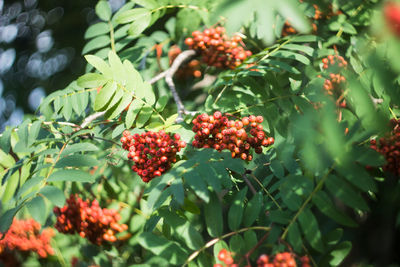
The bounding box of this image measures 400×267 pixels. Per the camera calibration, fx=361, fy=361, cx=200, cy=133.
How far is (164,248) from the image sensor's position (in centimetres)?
121

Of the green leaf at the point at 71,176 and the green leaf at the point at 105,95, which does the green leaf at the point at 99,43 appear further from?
the green leaf at the point at 71,176

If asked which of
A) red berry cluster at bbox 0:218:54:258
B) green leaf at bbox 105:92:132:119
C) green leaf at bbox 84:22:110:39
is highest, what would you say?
green leaf at bbox 84:22:110:39

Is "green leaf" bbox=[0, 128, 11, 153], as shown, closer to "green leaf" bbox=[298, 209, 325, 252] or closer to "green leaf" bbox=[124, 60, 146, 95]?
"green leaf" bbox=[124, 60, 146, 95]

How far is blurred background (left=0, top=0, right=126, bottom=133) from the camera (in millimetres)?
3691

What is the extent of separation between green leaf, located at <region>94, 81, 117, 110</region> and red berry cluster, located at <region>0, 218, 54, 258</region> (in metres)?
1.37

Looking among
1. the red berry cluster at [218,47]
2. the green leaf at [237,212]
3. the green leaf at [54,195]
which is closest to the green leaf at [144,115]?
the green leaf at [54,195]

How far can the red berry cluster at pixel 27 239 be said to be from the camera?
2.48 meters

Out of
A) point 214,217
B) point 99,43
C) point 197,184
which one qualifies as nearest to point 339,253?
point 214,217

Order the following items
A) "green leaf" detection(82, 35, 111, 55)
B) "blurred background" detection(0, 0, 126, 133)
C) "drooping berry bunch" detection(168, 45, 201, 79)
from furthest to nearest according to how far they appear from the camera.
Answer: "blurred background" detection(0, 0, 126, 133)
"drooping berry bunch" detection(168, 45, 201, 79)
"green leaf" detection(82, 35, 111, 55)

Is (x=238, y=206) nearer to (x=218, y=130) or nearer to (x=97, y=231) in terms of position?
(x=218, y=130)

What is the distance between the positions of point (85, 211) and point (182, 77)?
129 cm

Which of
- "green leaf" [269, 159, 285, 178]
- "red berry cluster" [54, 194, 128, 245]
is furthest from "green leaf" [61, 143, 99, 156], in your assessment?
"green leaf" [269, 159, 285, 178]

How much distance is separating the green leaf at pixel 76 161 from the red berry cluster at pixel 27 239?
127 centimetres

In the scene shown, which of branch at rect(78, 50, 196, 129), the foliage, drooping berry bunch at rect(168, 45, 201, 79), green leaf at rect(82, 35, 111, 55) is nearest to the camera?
the foliage
